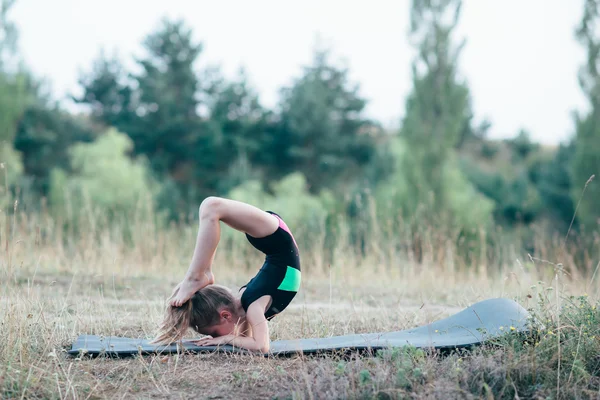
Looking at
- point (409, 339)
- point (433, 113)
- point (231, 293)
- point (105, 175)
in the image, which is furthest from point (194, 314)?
point (105, 175)

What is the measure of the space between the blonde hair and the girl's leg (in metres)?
0.06

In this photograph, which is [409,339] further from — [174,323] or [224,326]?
[174,323]

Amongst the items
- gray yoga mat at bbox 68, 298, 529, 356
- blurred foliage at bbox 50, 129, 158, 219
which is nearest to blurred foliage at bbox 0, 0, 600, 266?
blurred foliage at bbox 50, 129, 158, 219

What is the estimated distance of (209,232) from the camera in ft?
10.4

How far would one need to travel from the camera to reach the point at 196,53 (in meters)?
24.2

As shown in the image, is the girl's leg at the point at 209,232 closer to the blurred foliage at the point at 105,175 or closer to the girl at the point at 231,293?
the girl at the point at 231,293

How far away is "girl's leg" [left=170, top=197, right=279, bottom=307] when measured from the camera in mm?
3164

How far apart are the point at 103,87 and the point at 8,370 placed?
2368 centimetres

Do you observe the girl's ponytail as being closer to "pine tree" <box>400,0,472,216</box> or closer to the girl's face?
the girl's face

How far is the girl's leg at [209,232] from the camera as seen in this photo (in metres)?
3.16

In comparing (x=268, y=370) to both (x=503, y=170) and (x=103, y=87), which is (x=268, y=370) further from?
(x=103, y=87)

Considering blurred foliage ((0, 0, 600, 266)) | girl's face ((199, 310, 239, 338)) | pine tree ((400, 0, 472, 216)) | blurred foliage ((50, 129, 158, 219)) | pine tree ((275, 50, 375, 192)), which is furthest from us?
pine tree ((275, 50, 375, 192))

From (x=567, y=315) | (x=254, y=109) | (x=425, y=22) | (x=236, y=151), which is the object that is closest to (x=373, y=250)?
(x=567, y=315)

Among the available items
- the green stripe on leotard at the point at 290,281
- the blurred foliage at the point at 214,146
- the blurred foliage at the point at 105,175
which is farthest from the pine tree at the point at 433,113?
the green stripe on leotard at the point at 290,281
